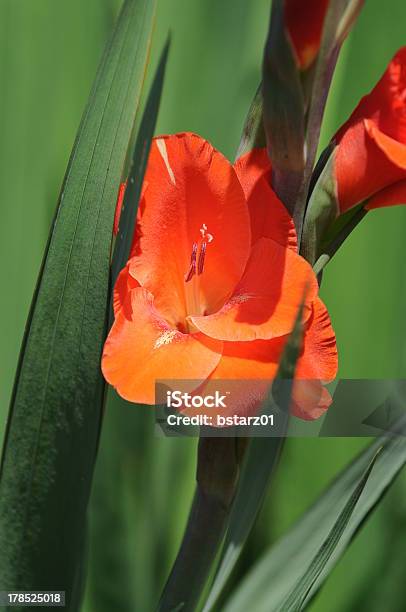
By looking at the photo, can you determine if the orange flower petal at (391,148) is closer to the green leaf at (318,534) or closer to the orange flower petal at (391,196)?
the orange flower petal at (391,196)

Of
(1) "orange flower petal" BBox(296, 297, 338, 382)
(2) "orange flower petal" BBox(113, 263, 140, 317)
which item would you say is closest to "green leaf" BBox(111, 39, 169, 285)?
(2) "orange flower petal" BBox(113, 263, 140, 317)

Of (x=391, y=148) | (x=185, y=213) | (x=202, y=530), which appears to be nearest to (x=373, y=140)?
(x=391, y=148)

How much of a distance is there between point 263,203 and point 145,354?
0.35 feet

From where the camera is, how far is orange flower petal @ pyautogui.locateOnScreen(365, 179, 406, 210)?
439 mm

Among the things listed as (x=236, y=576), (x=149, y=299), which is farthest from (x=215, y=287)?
(x=236, y=576)

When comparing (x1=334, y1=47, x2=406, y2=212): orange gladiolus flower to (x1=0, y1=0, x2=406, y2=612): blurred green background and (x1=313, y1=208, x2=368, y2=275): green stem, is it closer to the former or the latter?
(x1=313, y1=208, x2=368, y2=275): green stem

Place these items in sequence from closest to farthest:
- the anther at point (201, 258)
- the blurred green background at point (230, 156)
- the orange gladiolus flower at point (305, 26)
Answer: the orange gladiolus flower at point (305, 26)
the anther at point (201, 258)
the blurred green background at point (230, 156)

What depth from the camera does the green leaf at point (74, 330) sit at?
442 mm

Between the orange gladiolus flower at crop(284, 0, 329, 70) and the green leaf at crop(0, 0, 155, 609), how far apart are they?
117 millimetres

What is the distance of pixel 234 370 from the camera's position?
41cm

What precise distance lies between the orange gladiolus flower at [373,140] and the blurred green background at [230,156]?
33 cm

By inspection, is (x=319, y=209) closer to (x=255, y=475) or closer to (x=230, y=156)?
(x=255, y=475)

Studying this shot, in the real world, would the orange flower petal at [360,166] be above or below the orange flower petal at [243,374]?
above

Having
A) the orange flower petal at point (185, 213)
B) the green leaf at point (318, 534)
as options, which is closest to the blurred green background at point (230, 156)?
the green leaf at point (318, 534)
